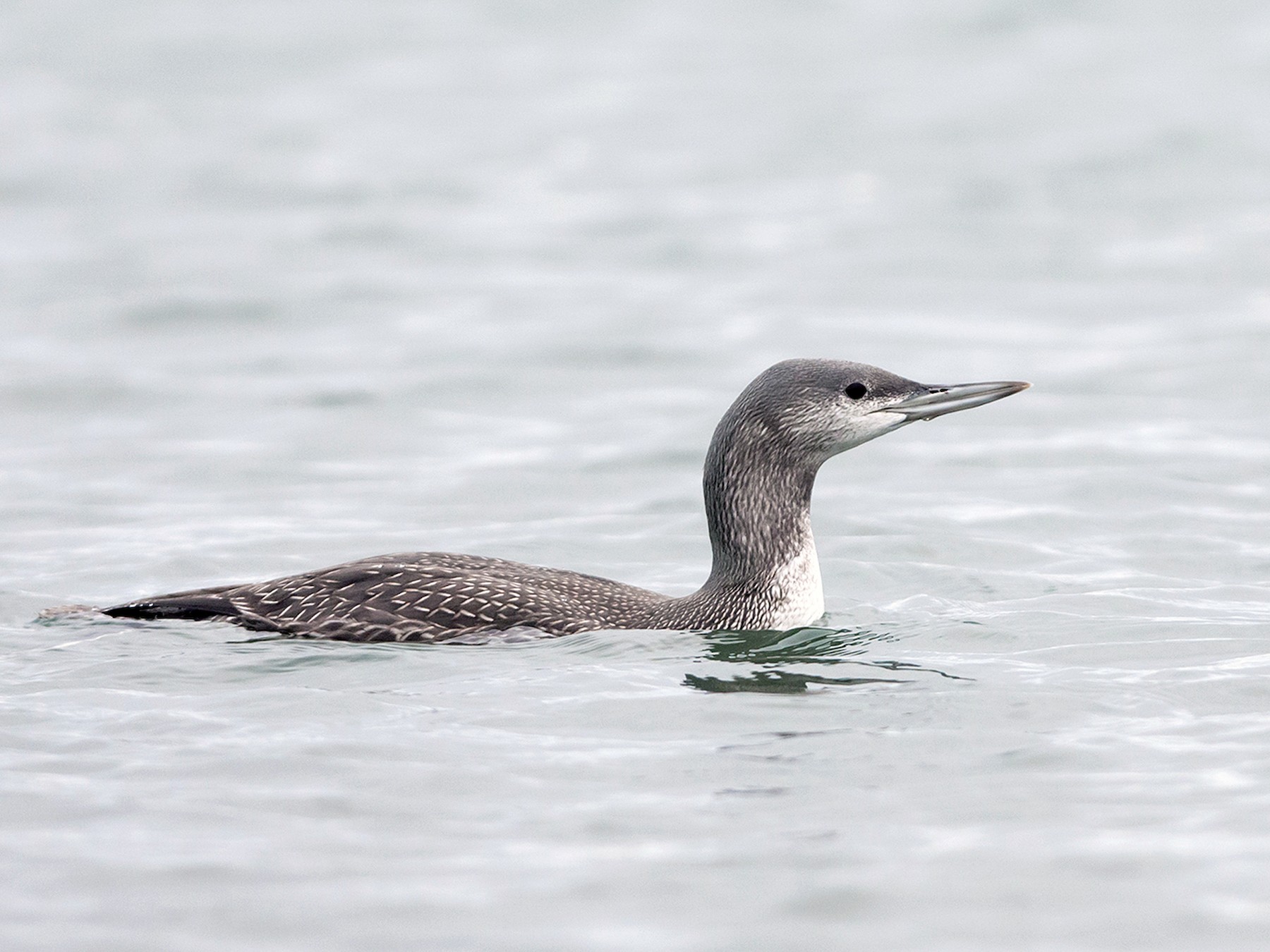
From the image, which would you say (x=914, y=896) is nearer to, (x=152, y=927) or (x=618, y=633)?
(x=152, y=927)

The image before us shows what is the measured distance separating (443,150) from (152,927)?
15199 millimetres

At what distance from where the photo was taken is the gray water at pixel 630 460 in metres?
5.13

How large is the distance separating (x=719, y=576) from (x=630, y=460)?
3.65m

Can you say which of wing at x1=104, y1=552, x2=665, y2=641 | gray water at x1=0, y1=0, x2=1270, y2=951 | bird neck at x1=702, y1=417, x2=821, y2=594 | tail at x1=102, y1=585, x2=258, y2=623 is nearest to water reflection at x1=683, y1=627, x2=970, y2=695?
gray water at x1=0, y1=0, x2=1270, y2=951

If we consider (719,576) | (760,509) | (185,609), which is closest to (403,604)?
(185,609)

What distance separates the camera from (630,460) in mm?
11281

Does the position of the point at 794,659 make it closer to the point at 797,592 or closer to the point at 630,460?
the point at 797,592

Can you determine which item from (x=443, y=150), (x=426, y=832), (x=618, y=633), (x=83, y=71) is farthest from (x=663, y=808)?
(x=83, y=71)

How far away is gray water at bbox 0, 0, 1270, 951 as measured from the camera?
513 cm

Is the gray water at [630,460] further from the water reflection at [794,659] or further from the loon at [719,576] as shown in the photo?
the loon at [719,576]

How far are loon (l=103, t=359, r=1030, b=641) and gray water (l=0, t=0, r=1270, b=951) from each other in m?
0.14

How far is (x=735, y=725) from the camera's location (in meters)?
6.31

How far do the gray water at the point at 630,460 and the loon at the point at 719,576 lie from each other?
141 millimetres

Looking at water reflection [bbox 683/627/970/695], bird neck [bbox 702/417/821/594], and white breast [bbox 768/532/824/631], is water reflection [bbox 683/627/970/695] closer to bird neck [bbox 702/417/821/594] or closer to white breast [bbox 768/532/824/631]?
white breast [bbox 768/532/824/631]
